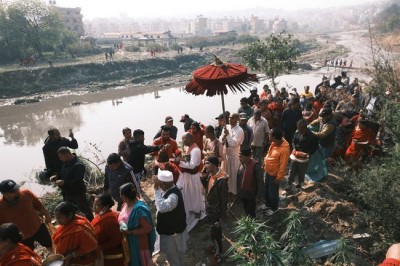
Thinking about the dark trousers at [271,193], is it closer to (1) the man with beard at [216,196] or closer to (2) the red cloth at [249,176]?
(2) the red cloth at [249,176]

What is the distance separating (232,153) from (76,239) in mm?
3195

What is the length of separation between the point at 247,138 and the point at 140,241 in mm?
3414

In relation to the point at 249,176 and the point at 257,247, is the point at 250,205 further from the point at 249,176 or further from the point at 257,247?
→ the point at 257,247

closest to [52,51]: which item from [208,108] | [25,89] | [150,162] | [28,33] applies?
[28,33]

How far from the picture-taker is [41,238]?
4371 mm

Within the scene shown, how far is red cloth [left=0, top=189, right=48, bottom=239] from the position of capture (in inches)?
157

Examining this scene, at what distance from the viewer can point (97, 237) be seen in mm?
3408

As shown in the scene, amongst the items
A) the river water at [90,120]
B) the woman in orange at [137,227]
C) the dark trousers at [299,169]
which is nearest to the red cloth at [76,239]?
the woman in orange at [137,227]

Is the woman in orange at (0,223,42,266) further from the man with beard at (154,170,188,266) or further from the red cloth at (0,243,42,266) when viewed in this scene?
the man with beard at (154,170,188,266)

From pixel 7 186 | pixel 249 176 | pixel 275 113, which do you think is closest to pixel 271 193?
pixel 249 176

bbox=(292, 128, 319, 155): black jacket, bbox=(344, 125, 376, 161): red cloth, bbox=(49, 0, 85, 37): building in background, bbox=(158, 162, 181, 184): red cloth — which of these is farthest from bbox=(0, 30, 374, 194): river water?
bbox=(49, 0, 85, 37): building in background

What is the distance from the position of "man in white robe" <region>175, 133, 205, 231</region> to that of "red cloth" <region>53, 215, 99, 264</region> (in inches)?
72.6

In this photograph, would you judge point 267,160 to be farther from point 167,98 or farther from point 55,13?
point 55,13

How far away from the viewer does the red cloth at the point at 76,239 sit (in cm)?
309
